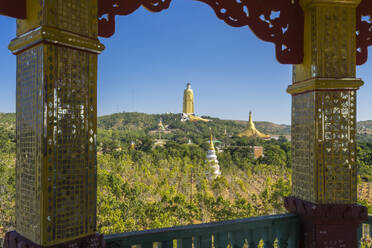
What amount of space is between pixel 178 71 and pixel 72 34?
4161cm

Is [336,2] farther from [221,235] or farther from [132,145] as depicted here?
[132,145]

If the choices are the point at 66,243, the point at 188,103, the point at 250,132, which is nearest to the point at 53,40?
the point at 66,243

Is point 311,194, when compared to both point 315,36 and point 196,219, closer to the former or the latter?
point 315,36

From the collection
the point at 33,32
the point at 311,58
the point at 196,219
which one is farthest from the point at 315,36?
the point at 196,219

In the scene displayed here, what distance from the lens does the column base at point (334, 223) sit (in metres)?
1.67

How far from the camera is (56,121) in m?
1.12

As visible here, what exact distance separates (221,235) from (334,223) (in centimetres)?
62

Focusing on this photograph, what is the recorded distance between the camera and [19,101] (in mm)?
1206

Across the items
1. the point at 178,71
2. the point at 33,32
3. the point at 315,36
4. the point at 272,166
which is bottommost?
the point at 272,166

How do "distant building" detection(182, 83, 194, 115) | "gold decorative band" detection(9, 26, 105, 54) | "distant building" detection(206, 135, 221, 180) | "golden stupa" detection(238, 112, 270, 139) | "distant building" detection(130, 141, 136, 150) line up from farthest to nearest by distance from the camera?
"distant building" detection(182, 83, 194, 115), "golden stupa" detection(238, 112, 270, 139), "distant building" detection(130, 141, 136, 150), "distant building" detection(206, 135, 221, 180), "gold decorative band" detection(9, 26, 105, 54)

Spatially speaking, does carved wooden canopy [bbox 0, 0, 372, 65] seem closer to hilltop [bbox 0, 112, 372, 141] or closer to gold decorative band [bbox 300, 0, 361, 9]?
gold decorative band [bbox 300, 0, 361, 9]

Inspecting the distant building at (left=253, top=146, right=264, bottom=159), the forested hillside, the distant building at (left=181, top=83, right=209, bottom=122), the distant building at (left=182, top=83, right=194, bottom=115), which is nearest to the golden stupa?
the distant building at (left=181, top=83, right=209, bottom=122)

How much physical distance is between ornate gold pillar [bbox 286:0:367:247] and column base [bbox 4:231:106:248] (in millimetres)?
1104

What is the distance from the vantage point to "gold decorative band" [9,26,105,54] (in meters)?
1.10
